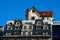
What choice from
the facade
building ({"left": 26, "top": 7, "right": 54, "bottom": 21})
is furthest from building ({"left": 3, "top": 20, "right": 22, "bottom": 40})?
building ({"left": 26, "top": 7, "right": 54, "bottom": 21})

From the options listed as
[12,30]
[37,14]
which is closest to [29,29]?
[12,30]

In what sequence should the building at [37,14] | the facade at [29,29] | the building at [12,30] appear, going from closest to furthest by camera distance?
the facade at [29,29]
the building at [12,30]
the building at [37,14]

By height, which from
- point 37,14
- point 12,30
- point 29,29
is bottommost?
point 12,30

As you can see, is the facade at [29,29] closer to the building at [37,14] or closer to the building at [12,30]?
the building at [12,30]

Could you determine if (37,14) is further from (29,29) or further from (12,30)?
(12,30)

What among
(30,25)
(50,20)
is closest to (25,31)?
(30,25)

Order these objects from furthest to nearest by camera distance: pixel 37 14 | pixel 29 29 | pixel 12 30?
pixel 37 14
pixel 12 30
pixel 29 29

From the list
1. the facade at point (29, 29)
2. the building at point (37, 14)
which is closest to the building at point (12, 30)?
the facade at point (29, 29)

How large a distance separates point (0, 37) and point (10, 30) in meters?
4.31

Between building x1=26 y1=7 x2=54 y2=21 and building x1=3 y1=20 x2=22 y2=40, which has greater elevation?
building x1=26 y1=7 x2=54 y2=21

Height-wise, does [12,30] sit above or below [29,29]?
below

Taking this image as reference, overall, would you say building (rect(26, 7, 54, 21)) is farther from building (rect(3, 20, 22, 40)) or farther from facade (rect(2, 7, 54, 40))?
building (rect(3, 20, 22, 40))

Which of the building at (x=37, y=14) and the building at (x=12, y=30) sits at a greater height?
the building at (x=37, y=14)

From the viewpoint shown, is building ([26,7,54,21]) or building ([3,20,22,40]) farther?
building ([26,7,54,21])
